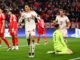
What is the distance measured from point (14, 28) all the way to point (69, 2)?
18.2m

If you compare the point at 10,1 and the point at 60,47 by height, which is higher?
the point at 10,1

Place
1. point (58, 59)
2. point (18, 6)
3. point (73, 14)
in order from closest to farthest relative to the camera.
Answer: point (58, 59), point (73, 14), point (18, 6)

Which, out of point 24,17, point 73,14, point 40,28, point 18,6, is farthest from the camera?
point 18,6

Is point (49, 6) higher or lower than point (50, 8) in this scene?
higher

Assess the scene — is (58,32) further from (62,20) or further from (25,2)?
(25,2)

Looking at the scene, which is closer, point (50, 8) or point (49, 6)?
point (50, 8)

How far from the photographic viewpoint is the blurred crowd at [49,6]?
122ft

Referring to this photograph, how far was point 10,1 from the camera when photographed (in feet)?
137

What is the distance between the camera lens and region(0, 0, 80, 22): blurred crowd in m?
37.3

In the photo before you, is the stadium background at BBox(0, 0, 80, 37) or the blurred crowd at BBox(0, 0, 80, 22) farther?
the blurred crowd at BBox(0, 0, 80, 22)

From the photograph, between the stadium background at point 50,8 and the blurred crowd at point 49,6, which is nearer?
the stadium background at point 50,8

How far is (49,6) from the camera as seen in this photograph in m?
39.3

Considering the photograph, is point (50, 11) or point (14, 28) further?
point (50, 11)

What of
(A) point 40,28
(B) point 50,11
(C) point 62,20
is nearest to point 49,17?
(B) point 50,11
